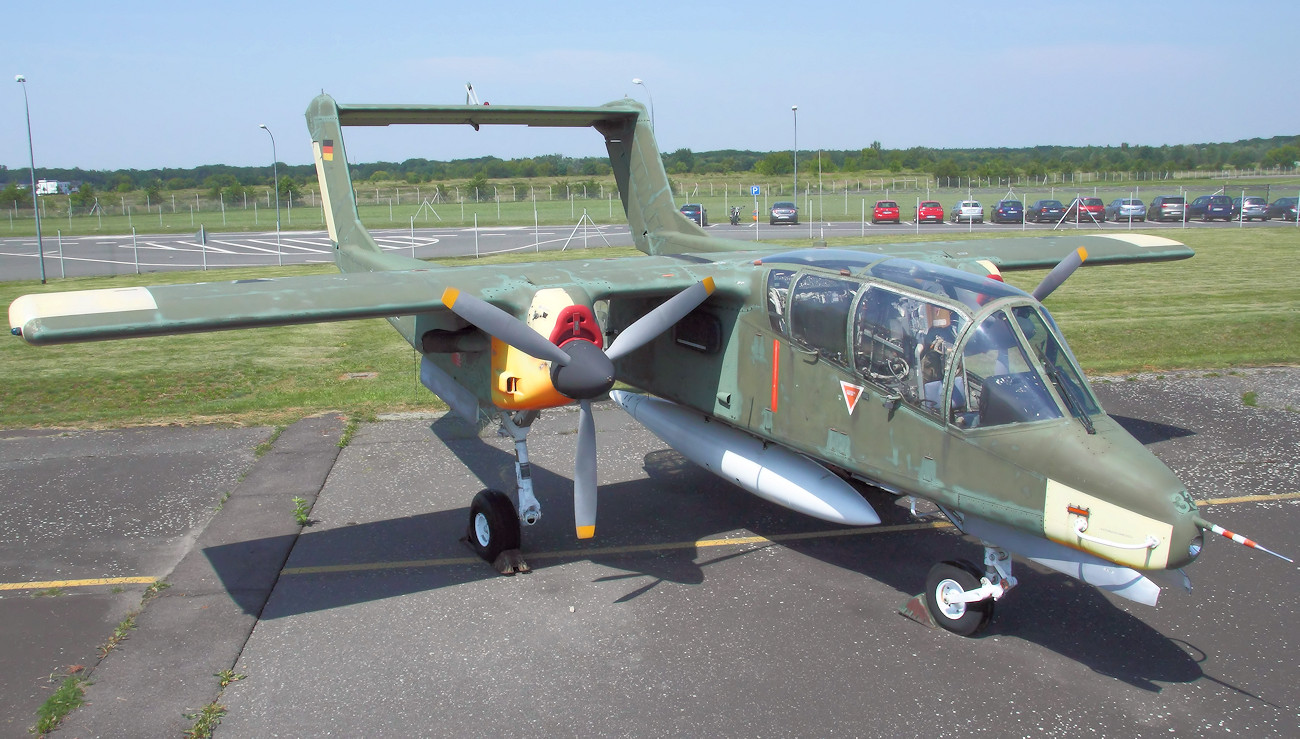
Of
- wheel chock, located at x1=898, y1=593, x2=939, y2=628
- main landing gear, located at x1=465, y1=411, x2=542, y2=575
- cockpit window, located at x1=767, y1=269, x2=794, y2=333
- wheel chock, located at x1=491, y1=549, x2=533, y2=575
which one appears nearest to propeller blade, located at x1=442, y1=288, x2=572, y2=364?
main landing gear, located at x1=465, y1=411, x2=542, y2=575

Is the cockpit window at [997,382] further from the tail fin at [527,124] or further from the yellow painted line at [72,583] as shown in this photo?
the yellow painted line at [72,583]

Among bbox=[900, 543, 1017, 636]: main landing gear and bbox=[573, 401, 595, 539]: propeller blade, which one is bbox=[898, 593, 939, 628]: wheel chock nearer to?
bbox=[900, 543, 1017, 636]: main landing gear

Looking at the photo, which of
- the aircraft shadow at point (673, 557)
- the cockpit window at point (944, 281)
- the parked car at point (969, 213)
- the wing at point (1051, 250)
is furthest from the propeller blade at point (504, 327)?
the parked car at point (969, 213)

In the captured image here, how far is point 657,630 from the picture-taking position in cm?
820

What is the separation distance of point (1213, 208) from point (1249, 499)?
4853 centimetres

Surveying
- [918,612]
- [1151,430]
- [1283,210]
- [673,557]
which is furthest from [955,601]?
[1283,210]

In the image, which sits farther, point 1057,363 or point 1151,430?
point 1151,430

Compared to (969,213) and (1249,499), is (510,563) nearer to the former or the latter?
(1249,499)

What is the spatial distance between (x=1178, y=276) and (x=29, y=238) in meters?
62.8

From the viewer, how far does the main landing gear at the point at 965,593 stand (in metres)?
7.66

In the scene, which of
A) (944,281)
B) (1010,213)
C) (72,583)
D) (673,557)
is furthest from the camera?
(1010,213)

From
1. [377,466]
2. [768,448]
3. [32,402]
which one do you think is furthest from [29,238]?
[768,448]

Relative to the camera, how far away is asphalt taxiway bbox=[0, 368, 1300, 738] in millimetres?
6840

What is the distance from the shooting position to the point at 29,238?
56562mm
